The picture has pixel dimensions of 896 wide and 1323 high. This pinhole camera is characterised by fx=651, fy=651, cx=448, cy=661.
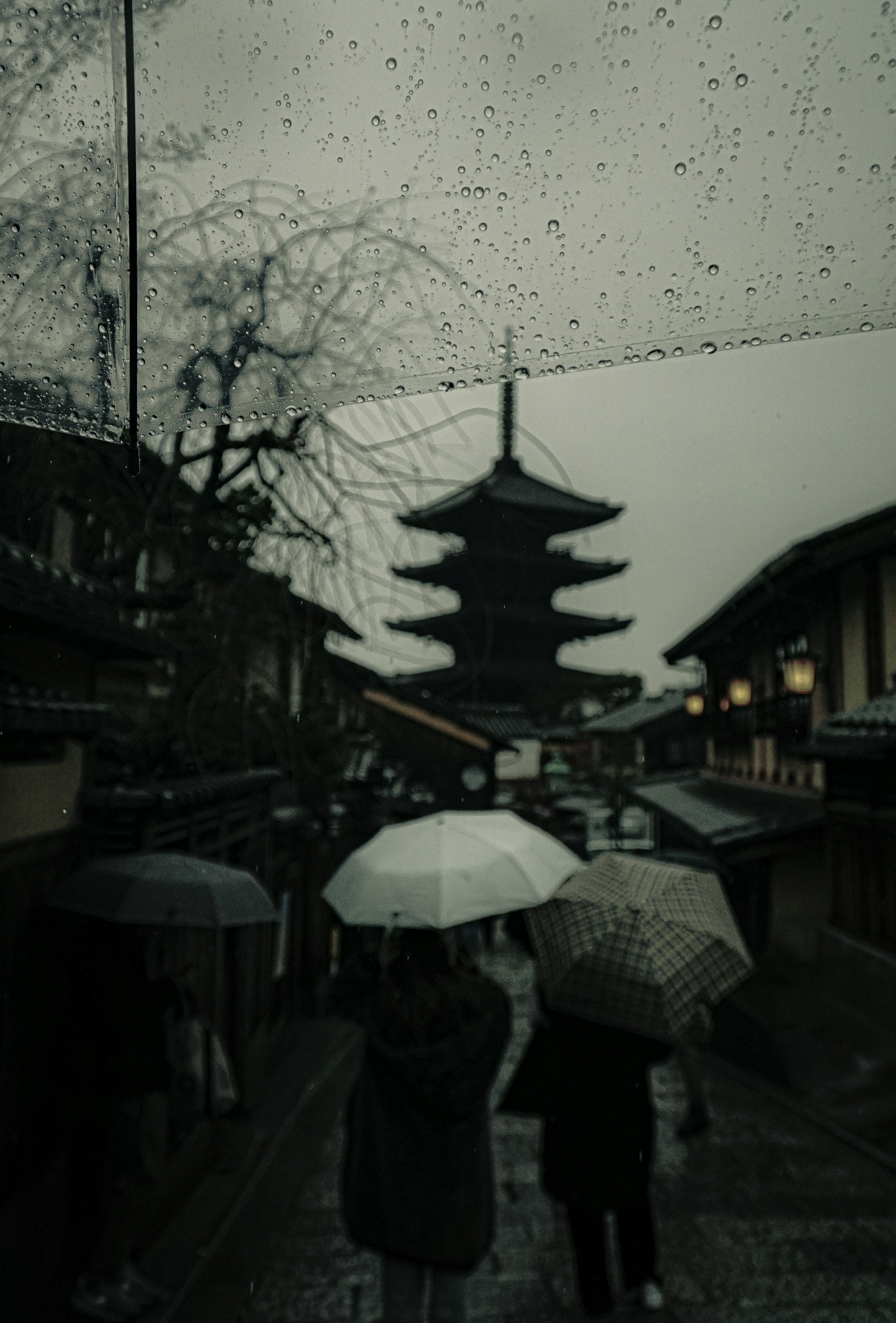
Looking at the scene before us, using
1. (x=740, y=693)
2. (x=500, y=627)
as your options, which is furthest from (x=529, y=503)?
(x=740, y=693)

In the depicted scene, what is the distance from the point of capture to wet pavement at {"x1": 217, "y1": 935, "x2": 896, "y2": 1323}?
3.32ft

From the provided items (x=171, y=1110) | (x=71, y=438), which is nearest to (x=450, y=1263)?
(x=171, y=1110)

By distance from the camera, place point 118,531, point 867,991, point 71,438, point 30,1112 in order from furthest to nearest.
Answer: point 118,531
point 71,438
point 30,1112
point 867,991

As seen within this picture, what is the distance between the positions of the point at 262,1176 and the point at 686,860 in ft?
3.76

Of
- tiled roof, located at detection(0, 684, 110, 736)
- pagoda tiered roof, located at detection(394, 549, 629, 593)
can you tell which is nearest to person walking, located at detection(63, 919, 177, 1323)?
tiled roof, located at detection(0, 684, 110, 736)

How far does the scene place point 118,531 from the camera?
54.7 inches

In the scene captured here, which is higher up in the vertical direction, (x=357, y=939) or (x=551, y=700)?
(x=551, y=700)

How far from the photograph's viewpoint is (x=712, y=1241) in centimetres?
108

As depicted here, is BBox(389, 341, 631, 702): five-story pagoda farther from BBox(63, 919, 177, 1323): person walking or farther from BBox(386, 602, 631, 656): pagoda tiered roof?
BBox(63, 919, 177, 1323): person walking

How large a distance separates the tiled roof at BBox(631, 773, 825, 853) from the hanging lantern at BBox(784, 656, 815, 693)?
168 mm

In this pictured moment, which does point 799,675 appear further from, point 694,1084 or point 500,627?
point 694,1084

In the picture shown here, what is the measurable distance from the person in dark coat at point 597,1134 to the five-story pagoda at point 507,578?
0.67 m

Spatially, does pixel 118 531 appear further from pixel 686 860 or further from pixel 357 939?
pixel 686 860

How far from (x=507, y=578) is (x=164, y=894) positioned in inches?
33.4
